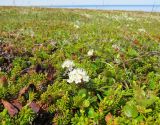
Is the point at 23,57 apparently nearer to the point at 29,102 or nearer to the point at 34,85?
the point at 34,85

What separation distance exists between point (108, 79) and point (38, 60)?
2.80ft

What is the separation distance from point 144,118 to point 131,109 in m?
0.12

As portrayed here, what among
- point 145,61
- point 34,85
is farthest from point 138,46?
point 34,85

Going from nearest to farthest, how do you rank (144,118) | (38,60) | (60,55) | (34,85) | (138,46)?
(144,118)
(34,85)
(38,60)
(60,55)
(138,46)

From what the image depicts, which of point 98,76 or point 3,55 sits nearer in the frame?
point 98,76

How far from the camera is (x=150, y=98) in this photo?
2.84 m

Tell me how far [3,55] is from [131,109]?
1.92m

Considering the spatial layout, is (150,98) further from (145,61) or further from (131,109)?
(145,61)

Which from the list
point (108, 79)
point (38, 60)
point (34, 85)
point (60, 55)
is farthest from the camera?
point (60, 55)

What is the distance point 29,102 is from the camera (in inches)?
109

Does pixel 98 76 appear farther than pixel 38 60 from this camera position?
No

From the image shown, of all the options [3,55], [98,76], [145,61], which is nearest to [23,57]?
[3,55]

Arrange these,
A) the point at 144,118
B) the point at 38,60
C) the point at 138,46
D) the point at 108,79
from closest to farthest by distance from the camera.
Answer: the point at 144,118 → the point at 108,79 → the point at 38,60 → the point at 138,46

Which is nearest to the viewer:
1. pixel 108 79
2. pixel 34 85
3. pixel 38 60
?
pixel 34 85
